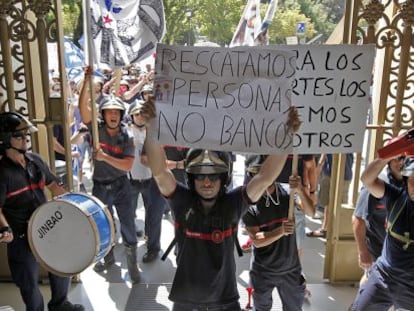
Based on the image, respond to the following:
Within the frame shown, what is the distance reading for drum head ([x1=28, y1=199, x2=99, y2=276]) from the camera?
313cm

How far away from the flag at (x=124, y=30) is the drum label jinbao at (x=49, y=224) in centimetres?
200

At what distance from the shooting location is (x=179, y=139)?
2680 mm

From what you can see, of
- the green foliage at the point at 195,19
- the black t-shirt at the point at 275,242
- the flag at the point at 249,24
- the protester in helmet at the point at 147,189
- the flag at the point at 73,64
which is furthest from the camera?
the green foliage at the point at 195,19

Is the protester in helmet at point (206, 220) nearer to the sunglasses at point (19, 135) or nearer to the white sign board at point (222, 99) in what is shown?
the white sign board at point (222, 99)

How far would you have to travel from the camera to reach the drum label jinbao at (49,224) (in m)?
3.19

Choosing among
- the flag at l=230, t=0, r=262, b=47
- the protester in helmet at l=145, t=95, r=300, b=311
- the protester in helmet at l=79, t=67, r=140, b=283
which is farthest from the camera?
the flag at l=230, t=0, r=262, b=47

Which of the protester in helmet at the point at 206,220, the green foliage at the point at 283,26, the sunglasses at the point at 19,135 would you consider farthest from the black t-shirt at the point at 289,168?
the green foliage at the point at 283,26

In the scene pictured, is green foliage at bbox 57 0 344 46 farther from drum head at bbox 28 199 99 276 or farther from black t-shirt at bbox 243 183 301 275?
drum head at bbox 28 199 99 276

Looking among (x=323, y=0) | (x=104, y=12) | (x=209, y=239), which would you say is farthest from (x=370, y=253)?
(x=323, y=0)

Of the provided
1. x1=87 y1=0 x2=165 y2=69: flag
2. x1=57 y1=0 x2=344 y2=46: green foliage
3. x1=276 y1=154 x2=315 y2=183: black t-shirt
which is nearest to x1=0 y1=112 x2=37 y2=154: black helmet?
x1=87 y1=0 x2=165 y2=69: flag

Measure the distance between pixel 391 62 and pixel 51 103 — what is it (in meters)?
3.24

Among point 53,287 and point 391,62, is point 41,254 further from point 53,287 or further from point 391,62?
point 391,62

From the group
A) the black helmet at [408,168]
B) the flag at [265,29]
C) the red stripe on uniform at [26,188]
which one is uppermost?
the flag at [265,29]

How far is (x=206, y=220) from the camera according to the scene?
278 cm
